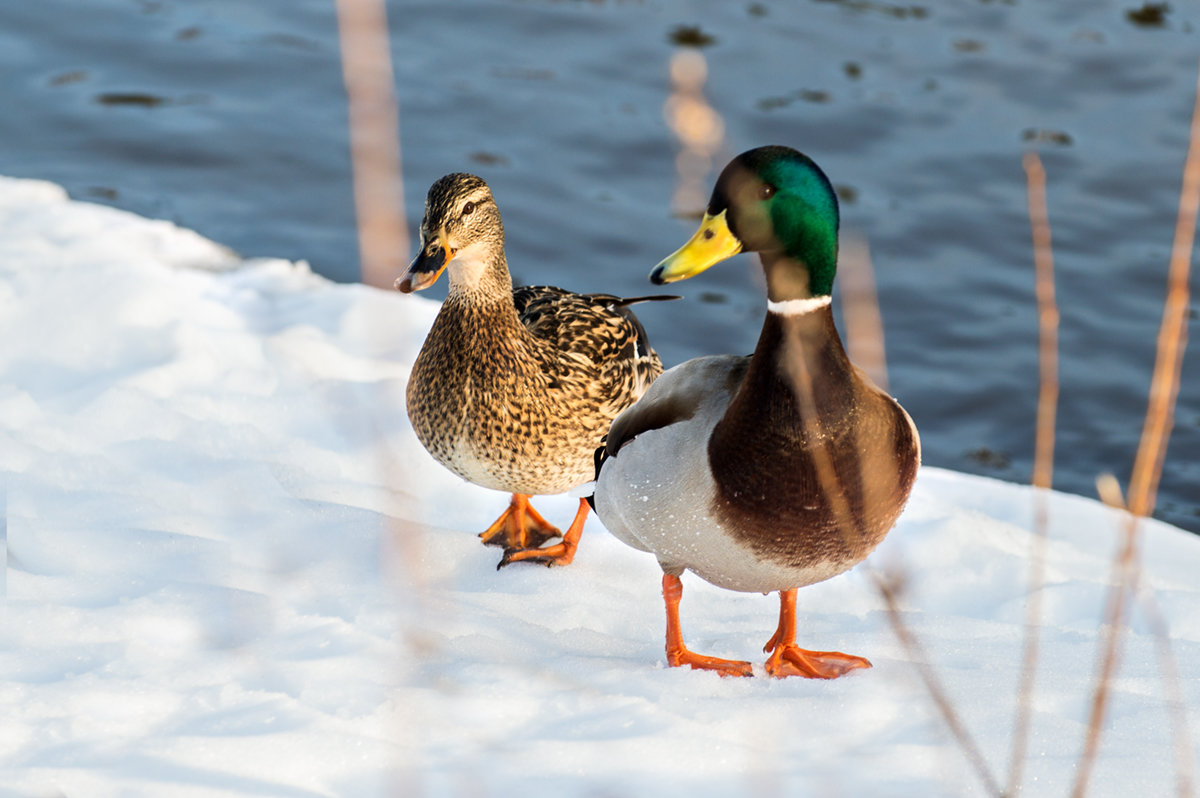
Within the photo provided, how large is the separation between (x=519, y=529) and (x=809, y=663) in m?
1.13

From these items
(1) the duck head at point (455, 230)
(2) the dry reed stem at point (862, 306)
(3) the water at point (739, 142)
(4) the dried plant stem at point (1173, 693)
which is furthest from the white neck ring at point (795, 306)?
(3) the water at point (739, 142)

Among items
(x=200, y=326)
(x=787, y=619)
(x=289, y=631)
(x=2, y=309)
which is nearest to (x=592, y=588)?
(x=787, y=619)

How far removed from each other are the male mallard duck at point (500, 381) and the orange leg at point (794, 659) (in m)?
0.82

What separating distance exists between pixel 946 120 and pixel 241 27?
4.64 meters

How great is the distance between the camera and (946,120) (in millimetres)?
8148

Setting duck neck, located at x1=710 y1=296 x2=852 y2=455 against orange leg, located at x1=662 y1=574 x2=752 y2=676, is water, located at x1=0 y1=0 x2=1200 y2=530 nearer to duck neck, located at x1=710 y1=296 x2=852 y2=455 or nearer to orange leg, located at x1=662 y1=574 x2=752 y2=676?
orange leg, located at x1=662 y1=574 x2=752 y2=676

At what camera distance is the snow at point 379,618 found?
2725 mm

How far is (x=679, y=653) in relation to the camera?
330 cm

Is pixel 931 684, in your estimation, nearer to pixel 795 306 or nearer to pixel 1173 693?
pixel 795 306

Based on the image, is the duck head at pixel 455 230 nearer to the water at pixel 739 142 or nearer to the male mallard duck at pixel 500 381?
the male mallard duck at pixel 500 381

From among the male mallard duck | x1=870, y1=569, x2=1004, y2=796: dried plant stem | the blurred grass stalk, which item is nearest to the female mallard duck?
x1=870, y1=569, x2=1004, y2=796: dried plant stem

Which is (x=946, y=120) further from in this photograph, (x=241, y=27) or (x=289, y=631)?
(x=289, y=631)

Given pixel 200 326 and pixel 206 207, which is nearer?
pixel 200 326

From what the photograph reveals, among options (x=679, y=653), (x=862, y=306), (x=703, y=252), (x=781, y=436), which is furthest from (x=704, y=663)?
(x=862, y=306)
